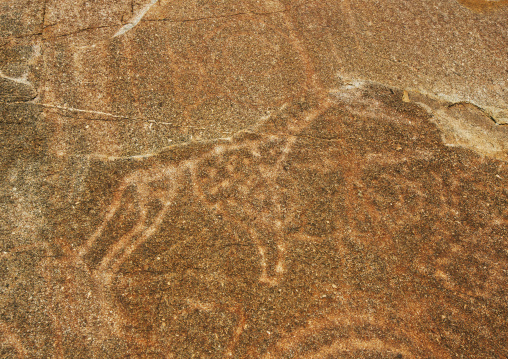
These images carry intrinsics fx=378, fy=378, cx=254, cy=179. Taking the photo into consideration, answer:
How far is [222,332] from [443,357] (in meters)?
1.93

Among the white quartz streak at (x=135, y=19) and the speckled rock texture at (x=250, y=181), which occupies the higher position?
the white quartz streak at (x=135, y=19)

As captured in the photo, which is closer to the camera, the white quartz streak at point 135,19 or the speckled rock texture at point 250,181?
the speckled rock texture at point 250,181

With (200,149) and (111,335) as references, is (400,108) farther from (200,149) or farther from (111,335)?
(111,335)

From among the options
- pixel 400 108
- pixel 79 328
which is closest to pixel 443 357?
pixel 400 108

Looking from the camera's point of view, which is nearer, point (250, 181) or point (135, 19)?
point (250, 181)

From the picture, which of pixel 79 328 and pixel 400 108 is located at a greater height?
pixel 400 108

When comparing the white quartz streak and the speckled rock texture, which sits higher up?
the white quartz streak

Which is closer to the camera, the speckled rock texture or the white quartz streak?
the speckled rock texture

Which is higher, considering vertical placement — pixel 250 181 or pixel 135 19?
pixel 135 19

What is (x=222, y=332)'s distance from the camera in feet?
10.8

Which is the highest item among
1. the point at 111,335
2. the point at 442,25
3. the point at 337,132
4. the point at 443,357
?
the point at 442,25

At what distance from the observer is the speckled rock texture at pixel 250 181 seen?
3.34 metres

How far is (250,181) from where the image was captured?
13.3ft

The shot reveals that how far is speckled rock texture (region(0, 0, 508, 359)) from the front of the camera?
11.0ft
